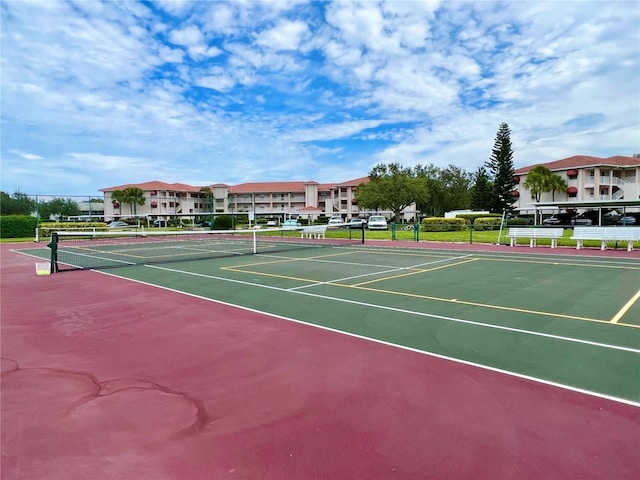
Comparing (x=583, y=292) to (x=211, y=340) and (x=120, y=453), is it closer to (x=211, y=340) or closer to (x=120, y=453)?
(x=211, y=340)

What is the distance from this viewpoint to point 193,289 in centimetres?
1034

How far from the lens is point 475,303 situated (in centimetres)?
829

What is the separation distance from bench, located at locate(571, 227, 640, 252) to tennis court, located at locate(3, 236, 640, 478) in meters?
10.1

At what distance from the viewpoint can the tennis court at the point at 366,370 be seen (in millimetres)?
3184

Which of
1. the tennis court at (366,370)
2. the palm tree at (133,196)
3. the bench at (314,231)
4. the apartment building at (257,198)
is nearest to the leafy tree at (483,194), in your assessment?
the apartment building at (257,198)

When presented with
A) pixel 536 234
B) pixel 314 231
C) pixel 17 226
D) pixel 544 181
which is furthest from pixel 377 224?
pixel 17 226

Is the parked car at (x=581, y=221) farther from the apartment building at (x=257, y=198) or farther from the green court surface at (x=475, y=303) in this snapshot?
the apartment building at (x=257, y=198)

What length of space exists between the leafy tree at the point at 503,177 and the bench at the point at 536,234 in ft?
125

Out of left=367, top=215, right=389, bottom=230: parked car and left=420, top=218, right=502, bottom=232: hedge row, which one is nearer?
left=420, top=218, right=502, bottom=232: hedge row

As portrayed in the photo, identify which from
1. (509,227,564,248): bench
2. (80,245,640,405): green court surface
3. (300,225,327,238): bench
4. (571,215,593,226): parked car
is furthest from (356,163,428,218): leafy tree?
(80,245,640,405): green court surface

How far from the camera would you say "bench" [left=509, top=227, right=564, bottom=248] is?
842 inches

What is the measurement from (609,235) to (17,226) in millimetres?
46382

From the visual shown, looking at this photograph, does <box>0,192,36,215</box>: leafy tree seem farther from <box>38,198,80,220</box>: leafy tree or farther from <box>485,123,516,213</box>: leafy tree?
<box>485,123,516,213</box>: leafy tree

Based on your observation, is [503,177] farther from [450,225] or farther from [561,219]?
[450,225]
